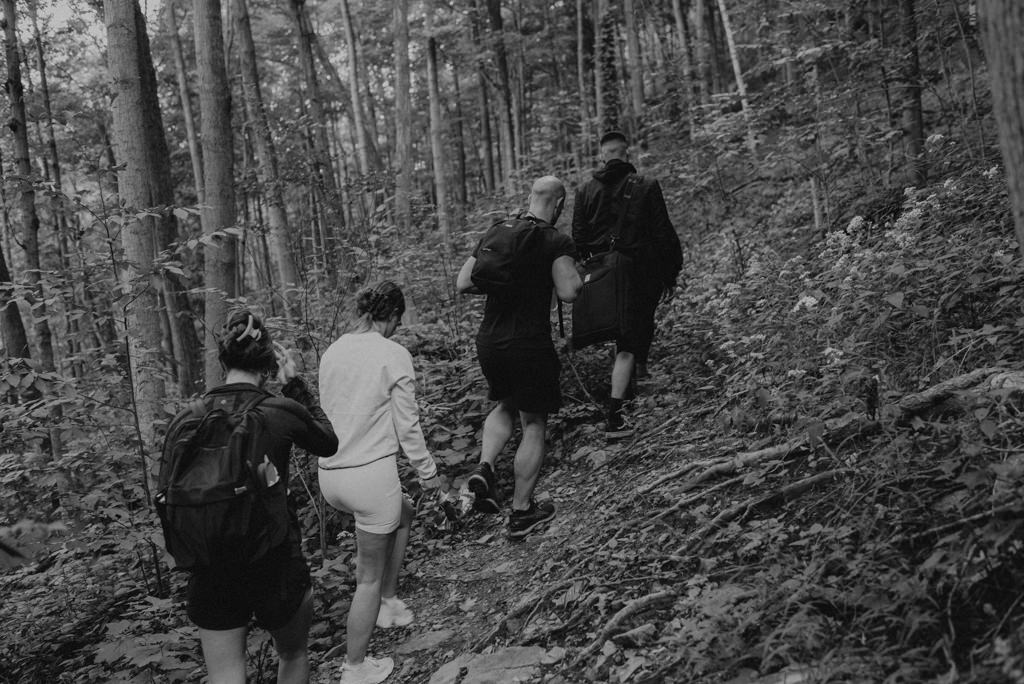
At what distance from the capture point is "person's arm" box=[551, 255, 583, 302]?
4703 mm

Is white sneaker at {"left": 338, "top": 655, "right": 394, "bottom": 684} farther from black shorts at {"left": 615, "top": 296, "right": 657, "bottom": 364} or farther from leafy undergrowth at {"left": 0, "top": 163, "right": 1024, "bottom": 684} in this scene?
black shorts at {"left": 615, "top": 296, "right": 657, "bottom": 364}

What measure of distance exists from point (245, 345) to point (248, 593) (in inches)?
40.4

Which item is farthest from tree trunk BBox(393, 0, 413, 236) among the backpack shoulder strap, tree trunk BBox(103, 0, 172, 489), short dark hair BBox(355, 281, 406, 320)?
short dark hair BBox(355, 281, 406, 320)

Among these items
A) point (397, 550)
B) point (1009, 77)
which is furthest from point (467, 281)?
point (1009, 77)

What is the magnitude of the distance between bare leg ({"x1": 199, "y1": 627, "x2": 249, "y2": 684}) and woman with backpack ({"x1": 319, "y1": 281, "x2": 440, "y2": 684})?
0.79 m

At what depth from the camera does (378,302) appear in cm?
403

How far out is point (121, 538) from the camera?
466 cm

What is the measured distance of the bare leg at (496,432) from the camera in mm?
4988

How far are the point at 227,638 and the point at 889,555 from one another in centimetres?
Answer: 256

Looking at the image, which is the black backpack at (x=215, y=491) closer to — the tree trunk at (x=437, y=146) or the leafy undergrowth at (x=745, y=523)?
the leafy undergrowth at (x=745, y=523)

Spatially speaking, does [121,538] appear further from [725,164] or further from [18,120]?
[725,164]

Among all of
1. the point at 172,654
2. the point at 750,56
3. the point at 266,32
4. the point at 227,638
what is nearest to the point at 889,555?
the point at 227,638

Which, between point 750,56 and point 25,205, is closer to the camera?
point 25,205

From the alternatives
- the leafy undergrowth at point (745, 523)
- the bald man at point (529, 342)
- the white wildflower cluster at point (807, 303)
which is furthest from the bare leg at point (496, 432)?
the white wildflower cluster at point (807, 303)
